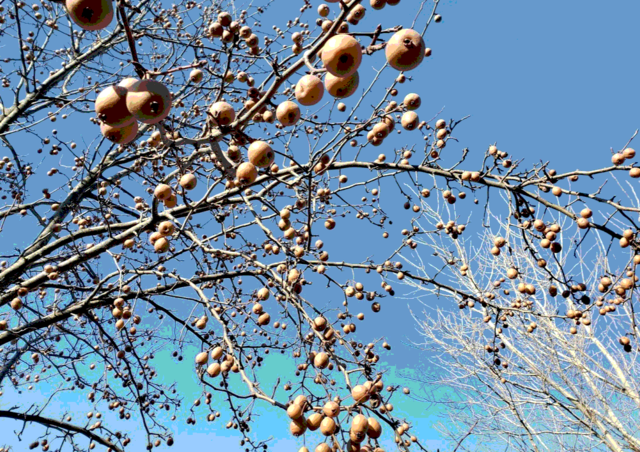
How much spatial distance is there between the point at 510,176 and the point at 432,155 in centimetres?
70

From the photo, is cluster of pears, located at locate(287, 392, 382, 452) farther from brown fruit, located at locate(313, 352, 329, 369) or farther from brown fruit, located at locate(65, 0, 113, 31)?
brown fruit, located at locate(65, 0, 113, 31)

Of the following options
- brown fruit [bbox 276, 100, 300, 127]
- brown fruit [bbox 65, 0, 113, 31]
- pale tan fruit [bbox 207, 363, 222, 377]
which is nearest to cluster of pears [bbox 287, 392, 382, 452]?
pale tan fruit [bbox 207, 363, 222, 377]

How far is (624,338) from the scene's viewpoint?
331 centimetres

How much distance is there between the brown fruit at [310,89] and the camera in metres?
1.63

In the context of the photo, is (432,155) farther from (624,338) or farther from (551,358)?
(551,358)

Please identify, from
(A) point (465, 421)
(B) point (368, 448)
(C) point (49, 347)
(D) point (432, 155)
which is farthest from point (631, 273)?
(A) point (465, 421)

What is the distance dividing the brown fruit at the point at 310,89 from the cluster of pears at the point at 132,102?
22.0 inches

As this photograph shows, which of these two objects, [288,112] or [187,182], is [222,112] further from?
[187,182]

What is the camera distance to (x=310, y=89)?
1.64 metres

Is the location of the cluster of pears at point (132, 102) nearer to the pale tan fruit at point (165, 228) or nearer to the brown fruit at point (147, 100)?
the brown fruit at point (147, 100)

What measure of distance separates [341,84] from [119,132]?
98cm

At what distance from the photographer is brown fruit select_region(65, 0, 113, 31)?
4.62 feet

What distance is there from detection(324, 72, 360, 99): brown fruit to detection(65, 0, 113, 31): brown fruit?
91cm

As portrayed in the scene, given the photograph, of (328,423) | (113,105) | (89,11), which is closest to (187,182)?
(113,105)
